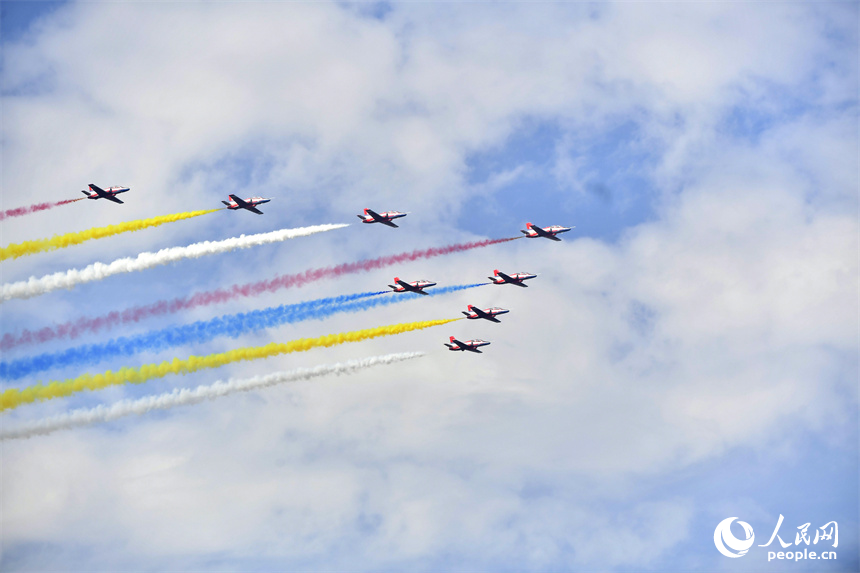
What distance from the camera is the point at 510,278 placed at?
121m

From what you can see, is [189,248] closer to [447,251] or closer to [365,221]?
[365,221]

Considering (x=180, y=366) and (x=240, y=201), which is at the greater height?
(x=240, y=201)

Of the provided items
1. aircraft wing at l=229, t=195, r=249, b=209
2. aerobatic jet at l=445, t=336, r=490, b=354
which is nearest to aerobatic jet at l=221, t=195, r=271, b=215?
aircraft wing at l=229, t=195, r=249, b=209

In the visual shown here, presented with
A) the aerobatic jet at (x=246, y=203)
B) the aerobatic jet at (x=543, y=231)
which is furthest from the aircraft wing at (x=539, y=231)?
the aerobatic jet at (x=246, y=203)

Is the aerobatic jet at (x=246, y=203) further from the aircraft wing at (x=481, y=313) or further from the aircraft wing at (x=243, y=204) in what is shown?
the aircraft wing at (x=481, y=313)

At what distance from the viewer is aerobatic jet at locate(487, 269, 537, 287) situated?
397 ft

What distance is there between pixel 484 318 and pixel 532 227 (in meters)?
11.6

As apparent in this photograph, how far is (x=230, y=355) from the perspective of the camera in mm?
108375

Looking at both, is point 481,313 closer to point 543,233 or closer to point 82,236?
point 543,233

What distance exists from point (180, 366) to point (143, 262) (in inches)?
508

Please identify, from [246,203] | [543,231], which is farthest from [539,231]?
[246,203]

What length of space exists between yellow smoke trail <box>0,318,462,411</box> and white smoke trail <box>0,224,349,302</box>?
11375 millimetres

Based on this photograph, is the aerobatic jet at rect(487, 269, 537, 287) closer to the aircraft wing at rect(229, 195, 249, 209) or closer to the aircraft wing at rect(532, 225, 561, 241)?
the aircraft wing at rect(532, 225, 561, 241)

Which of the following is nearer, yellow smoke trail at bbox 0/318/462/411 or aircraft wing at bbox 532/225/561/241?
yellow smoke trail at bbox 0/318/462/411
